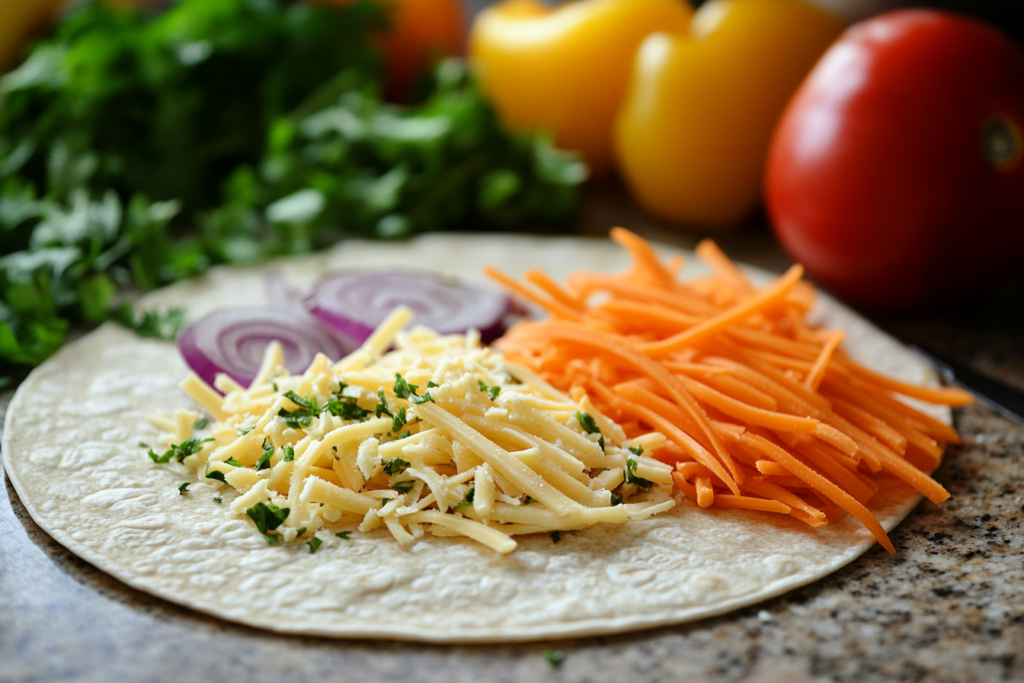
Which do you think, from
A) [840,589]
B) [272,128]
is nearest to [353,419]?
[840,589]

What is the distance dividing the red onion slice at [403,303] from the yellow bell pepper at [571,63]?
4.55 feet

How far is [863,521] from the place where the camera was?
1.65 m

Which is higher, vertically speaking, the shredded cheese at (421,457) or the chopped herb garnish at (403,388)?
the chopped herb garnish at (403,388)

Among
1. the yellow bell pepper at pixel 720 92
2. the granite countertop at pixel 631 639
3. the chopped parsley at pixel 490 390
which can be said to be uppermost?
the yellow bell pepper at pixel 720 92

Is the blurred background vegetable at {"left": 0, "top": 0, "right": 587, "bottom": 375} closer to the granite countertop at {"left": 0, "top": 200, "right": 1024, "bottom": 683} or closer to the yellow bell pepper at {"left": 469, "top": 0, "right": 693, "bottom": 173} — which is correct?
Answer: the yellow bell pepper at {"left": 469, "top": 0, "right": 693, "bottom": 173}

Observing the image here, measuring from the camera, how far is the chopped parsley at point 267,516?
161cm

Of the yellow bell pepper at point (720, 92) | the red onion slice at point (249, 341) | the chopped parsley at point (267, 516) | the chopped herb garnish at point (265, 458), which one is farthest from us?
the yellow bell pepper at point (720, 92)

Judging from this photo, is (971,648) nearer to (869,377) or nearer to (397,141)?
(869,377)

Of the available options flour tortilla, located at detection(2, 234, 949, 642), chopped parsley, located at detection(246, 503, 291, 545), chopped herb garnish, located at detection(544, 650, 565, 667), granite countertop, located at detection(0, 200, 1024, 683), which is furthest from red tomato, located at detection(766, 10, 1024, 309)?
chopped parsley, located at detection(246, 503, 291, 545)

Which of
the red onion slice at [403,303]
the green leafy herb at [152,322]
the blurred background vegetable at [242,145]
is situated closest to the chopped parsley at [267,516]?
the red onion slice at [403,303]

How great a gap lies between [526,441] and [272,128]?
2.24 metres

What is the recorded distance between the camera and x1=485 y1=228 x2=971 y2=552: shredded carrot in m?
1.76

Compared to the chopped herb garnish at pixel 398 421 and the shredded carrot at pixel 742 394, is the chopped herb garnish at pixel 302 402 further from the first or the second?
the shredded carrot at pixel 742 394

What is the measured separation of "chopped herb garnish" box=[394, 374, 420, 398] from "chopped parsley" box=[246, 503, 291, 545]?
0.32 m
